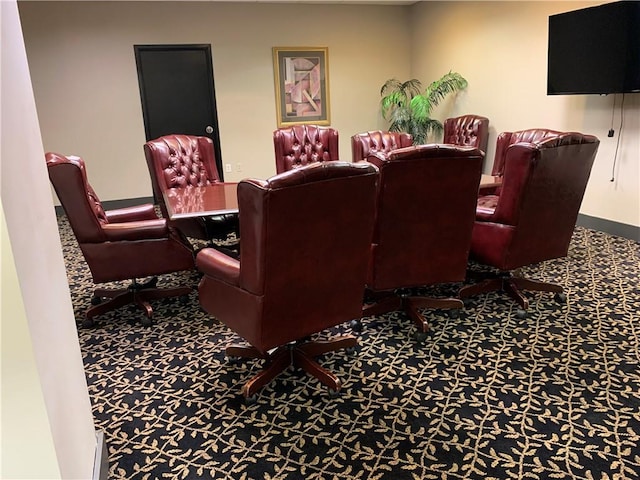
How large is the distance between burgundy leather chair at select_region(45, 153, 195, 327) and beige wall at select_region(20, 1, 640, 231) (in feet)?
12.7

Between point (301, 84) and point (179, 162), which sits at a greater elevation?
point (301, 84)

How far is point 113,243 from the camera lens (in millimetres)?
2891

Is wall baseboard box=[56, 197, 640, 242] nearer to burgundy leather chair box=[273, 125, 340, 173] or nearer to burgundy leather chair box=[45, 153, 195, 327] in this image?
burgundy leather chair box=[273, 125, 340, 173]

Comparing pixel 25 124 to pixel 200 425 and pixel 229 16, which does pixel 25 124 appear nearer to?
pixel 200 425

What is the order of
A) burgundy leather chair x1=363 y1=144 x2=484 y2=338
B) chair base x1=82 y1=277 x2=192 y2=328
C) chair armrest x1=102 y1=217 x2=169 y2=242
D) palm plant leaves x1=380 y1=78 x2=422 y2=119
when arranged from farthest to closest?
palm plant leaves x1=380 y1=78 x2=422 y2=119, chair base x1=82 y1=277 x2=192 y2=328, chair armrest x1=102 y1=217 x2=169 y2=242, burgundy leather chair x1=363 y1=144 x2=484 y2=338

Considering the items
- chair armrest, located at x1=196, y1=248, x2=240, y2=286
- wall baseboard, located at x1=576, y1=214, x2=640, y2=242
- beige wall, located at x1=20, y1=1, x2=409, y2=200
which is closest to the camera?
chair armrest, located at x1=196, y1=248, x2=240, y2=286

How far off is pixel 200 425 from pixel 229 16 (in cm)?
602

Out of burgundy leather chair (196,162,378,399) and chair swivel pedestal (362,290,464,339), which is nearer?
burgundy leather chair (196,162,378,399)

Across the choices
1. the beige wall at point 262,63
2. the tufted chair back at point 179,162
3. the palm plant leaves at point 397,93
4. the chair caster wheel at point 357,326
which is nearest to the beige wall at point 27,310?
the chair caster wheel at point 357,326

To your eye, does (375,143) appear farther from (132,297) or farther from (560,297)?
(132,297)

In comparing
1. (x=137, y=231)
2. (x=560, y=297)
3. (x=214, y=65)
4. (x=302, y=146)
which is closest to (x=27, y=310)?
(x=137, y=231)

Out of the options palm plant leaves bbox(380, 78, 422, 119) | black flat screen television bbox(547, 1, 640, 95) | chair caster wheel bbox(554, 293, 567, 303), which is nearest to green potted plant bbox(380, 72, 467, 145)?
palm plant leaves bbox(380, 78, 422, 119)

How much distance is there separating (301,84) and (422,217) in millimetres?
5044

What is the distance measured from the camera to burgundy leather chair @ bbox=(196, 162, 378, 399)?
5.95 ft
